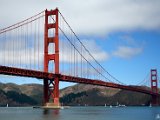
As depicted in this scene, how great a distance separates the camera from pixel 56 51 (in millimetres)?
91625

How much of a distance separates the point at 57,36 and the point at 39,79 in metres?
10.2

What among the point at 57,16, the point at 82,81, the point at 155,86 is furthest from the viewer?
the point at 155,86

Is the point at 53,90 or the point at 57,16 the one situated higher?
the point at 57,16

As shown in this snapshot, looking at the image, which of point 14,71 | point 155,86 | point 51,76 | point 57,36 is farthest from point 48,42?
point 155,86

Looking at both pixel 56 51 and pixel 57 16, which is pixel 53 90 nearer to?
pixel 56 51

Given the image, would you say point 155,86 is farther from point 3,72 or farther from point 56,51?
point 3,72

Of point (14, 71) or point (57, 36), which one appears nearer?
point (14, 71)

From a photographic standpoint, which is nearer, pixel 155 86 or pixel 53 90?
pixel 53 90

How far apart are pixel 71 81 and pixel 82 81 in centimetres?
456

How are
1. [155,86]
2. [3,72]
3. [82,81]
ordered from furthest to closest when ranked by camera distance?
[155,86] → [82,81] → [3,72]

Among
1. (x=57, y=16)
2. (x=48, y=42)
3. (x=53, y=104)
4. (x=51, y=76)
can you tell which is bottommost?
(x=53, y=104)

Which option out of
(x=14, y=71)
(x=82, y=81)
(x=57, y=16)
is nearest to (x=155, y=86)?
(x=82, y=81)

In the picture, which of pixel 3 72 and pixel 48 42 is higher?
pixel 48 42

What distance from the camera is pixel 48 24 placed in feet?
318
